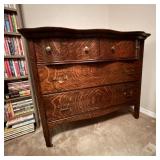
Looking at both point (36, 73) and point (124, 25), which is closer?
point (36, 73)

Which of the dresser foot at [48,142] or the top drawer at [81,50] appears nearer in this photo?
the top drawer at [81,50]

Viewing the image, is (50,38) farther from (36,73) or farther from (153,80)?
(153,80)

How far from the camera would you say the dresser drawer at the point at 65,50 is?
851mm

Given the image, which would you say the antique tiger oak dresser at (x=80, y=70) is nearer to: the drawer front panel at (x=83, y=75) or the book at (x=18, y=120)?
the drawer front panel at (x=83, y=75)

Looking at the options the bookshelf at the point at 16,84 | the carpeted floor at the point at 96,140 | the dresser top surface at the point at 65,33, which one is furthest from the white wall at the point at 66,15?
the carpeted floor at the point at 96,140

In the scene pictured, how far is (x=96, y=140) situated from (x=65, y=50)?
0.99 meters

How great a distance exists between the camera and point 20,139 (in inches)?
47.1

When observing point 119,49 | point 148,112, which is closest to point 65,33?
point 119,49

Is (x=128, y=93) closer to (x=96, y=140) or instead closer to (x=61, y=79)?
(x=96, y=140)

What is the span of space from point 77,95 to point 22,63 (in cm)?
75

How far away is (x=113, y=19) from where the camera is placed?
65.1 inches

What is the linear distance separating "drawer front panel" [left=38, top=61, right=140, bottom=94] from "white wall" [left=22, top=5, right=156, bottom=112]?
0.34 meters
